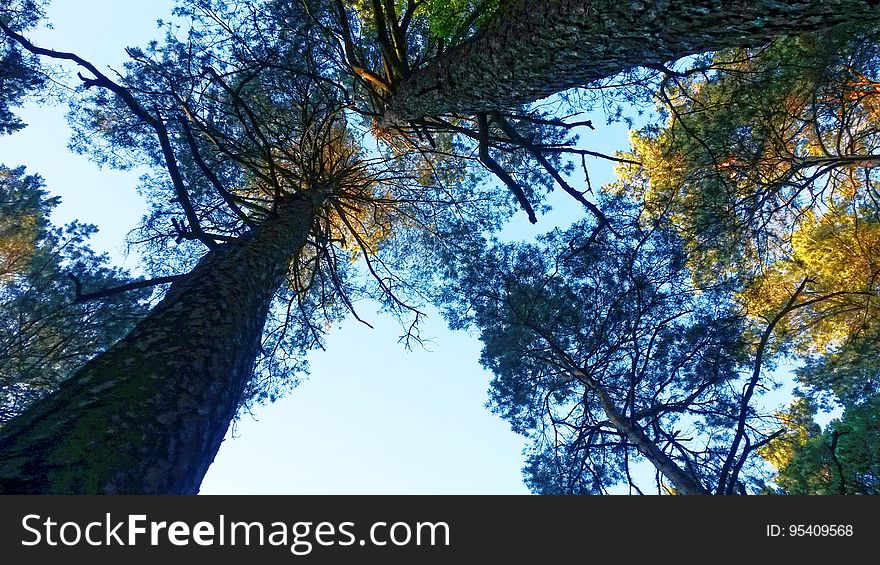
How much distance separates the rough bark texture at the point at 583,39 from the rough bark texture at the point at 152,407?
2535 mm

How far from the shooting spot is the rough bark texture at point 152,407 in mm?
1375

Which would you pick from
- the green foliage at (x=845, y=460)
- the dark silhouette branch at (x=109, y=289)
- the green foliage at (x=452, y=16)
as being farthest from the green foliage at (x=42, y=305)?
the green foliage at (x=845, y=460)

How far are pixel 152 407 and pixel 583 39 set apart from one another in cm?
306

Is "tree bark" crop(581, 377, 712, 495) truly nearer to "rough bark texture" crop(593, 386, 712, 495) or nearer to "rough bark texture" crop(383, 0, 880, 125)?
"rough bark texture" crop(593, 386, 712, 495)

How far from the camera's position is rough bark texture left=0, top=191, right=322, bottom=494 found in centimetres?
138

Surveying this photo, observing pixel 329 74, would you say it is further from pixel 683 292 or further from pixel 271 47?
pixel 683 292

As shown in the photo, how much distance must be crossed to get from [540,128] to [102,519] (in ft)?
24.0

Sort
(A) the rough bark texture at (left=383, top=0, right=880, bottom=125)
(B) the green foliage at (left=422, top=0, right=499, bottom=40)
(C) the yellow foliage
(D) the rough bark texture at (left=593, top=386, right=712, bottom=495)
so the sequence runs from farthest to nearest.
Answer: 1. (C) the yellow foliage
2. (B) the green foliage at (left=422, top=0, right=499, bottom=40)
3. (D) the rough bark texture at (left=593, top=386, right=712, bottom=495)
4. (A) the rough bark texture at (left=383, top=0, right=880, bottom=125)

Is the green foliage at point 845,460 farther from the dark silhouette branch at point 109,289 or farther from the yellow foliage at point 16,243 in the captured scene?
the yellow foliage at point 16,243

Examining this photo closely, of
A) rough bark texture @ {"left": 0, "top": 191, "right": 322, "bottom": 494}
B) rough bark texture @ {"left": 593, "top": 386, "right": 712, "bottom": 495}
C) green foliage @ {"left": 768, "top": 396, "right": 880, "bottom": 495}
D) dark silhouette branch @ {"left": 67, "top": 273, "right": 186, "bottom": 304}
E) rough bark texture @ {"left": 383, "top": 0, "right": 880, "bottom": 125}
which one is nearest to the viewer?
rough bark texture @ {"left": 0, "top": 191, "right": 322, "bottom": 494}

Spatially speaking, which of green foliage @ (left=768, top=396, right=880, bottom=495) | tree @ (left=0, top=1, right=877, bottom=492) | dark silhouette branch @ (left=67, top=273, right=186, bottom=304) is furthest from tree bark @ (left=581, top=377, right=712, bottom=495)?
dark silhouette branch @ (left=67, top=273, right=186, bottom=304)

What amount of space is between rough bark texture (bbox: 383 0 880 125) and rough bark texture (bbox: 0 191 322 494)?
2.54 m

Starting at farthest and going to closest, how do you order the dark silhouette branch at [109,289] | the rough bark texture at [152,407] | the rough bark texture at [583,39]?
the dark silhouette branch at [109,289]
the rough bark texture at [583,39]
the rough bark texture at [152,407]

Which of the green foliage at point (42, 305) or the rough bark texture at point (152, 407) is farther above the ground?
the green foliage at point (42, 305)
